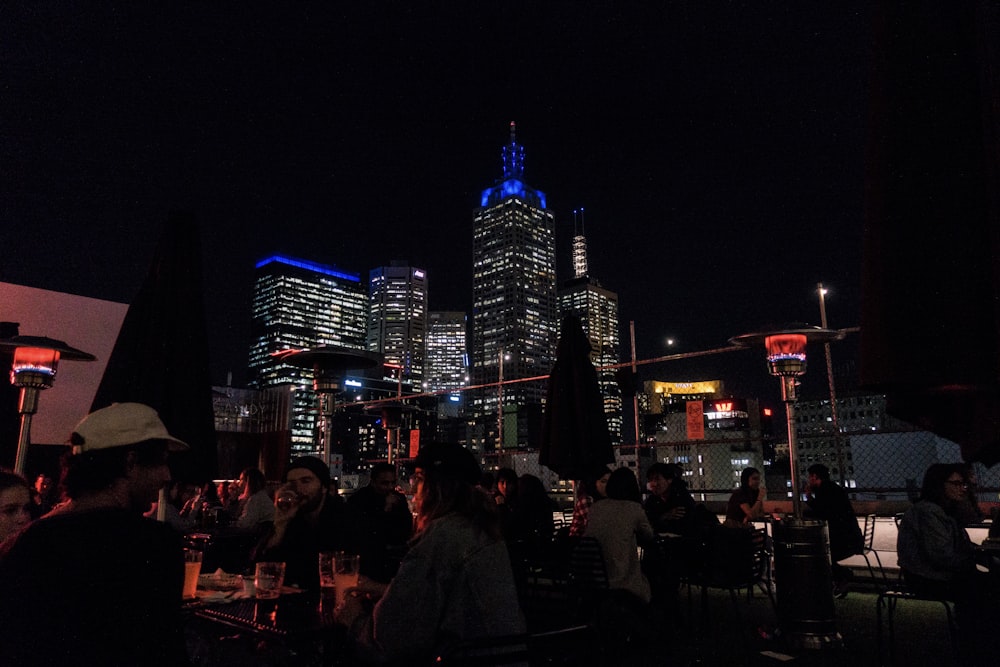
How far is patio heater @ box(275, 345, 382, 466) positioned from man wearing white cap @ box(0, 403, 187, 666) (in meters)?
5.95

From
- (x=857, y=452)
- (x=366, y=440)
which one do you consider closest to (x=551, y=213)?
(x=366, y=440)

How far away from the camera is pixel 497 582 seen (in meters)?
2.54

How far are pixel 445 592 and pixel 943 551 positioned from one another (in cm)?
464

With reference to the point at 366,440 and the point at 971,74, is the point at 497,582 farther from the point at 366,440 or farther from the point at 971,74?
the point at 366,440

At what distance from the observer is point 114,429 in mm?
2104

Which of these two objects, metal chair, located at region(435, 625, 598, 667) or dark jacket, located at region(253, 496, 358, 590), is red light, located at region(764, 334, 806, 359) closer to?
dark jacket, located at region(253, 496, 358, 590)

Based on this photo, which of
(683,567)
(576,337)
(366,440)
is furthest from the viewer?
(366,440)

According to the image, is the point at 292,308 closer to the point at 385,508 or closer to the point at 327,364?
the point at 327,364

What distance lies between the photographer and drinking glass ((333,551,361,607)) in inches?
125

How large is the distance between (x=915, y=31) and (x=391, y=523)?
6.24m

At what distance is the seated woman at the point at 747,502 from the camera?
8653 mm

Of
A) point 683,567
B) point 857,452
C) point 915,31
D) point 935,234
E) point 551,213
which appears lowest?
point 683,567

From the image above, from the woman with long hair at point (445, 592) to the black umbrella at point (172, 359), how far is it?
2.16 meters

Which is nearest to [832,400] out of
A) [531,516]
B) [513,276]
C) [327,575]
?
[531,516]
